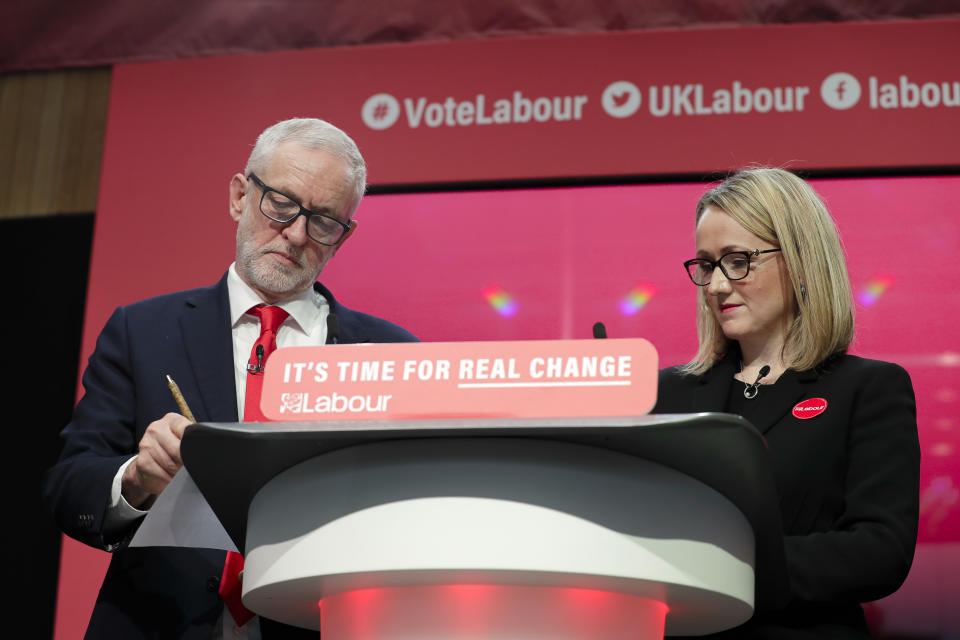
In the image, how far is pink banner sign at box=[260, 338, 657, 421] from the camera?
46.4 inches

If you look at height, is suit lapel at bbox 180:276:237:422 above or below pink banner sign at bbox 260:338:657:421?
above

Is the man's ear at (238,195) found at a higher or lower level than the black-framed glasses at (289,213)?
higher

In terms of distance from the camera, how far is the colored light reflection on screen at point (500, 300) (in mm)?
3455

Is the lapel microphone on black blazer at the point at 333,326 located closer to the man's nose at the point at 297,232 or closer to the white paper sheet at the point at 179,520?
the white paper sheet at the point at 179,520

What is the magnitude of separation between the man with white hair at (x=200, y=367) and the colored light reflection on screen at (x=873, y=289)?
59.2 inches

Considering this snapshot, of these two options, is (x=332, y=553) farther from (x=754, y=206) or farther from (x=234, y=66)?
(x=234, y=66)

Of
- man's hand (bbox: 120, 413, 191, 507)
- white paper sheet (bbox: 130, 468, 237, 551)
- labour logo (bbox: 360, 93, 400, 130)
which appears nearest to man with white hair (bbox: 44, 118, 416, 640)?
man's hand (bbox: 120, 413, 191, 507)

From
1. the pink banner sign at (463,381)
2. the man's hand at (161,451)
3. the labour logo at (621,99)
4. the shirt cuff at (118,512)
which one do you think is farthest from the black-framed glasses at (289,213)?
the labour logo at (621,99)

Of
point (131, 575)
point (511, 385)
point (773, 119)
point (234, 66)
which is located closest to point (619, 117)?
point (773, 119)

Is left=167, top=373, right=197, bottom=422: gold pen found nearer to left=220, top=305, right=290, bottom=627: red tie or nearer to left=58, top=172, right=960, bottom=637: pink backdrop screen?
left=220, top=305, right=290, bottom=627: red tie

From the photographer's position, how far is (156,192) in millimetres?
3734

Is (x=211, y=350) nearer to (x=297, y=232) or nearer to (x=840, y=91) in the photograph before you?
(x=297, y=232)

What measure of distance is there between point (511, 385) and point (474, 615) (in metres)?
0.25

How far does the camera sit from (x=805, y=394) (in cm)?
204
